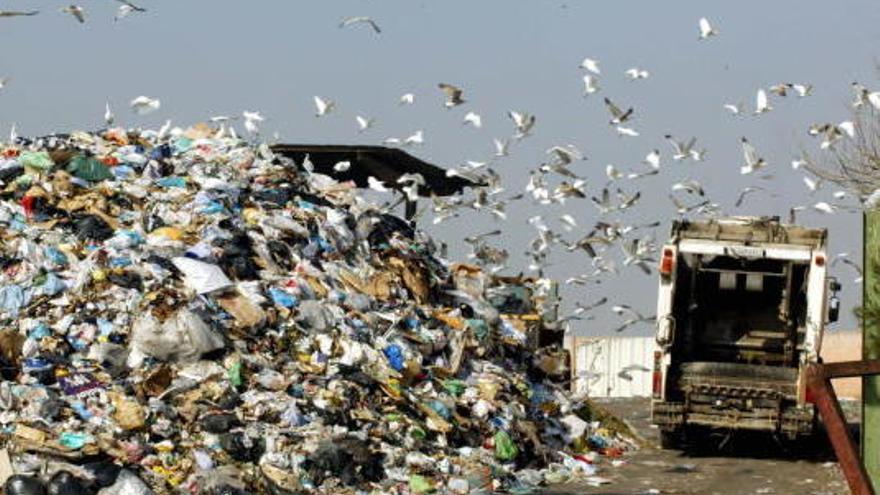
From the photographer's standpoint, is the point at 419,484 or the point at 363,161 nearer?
the point at 419,484

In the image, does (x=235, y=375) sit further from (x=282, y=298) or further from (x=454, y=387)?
(x=454, y=387)

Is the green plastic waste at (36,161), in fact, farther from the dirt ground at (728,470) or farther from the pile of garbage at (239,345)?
the dirt ground at (728,470)

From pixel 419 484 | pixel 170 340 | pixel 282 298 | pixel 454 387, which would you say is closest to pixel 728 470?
pixel 454 387

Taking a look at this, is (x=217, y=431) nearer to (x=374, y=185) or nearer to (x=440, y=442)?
(x=440, y=442)

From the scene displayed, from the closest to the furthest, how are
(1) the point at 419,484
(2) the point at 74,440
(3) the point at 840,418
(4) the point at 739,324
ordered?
(3) the point at 840,418 → (2) the point at 74,440 → (1) the point at 419,484 → (4) the point at 739,324

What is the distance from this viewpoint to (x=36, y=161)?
15352mm

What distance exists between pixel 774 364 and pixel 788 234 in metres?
1.65

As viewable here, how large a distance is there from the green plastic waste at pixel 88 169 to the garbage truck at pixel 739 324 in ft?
21.4

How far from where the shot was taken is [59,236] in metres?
13.8

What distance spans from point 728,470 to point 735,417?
75 cm

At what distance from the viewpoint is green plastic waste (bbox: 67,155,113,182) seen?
1533 centimetres

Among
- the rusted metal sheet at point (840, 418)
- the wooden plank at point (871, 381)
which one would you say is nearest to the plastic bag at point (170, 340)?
the wooden plank at point (871, 381)

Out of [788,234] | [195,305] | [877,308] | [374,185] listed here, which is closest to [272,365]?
[195,305]

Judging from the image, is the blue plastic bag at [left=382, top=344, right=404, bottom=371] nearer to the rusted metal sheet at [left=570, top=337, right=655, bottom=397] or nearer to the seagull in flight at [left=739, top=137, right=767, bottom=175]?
the seagull in flight at [left=739, top=137, right=767, bottom=175]
